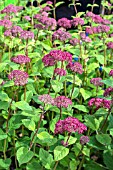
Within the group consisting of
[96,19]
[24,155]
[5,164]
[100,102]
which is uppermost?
[96,19]

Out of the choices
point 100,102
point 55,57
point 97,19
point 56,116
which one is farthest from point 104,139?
point 97,19

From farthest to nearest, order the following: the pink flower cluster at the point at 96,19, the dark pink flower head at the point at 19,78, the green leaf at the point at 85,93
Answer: the pink flower cluster at the point at 96,19, the green leaf at the point at 85,93, the dark pink flower head at the point at 19,78

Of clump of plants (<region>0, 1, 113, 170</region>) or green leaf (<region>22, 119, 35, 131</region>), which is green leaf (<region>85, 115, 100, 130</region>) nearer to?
clump of plants (<region>0, 1, 113, 170</region>)

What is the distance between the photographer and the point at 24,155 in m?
1.91

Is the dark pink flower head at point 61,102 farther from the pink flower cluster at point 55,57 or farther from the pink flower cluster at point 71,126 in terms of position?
the pink flower cluster at point 55,57

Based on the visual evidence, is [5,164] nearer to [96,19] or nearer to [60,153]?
[60,153]

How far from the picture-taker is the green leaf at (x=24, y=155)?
187 cm

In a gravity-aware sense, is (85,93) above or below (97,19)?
below

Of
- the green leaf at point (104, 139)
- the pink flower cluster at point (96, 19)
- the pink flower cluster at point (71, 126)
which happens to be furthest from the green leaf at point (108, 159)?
the pink flower cluster at point (96, 19)

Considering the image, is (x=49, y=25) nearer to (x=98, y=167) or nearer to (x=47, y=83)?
(x=47, y=83)

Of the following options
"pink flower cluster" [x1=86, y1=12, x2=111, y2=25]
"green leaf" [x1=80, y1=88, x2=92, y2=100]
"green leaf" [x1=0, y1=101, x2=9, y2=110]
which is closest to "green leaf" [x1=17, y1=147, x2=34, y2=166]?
"green leaf" [x1=0, y1=101, x2=9, y2=110]

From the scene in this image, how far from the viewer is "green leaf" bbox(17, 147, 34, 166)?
6.13ft

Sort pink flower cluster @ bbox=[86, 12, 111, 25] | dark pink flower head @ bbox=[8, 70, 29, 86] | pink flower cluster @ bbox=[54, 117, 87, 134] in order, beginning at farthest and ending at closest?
pink flower cluster @ bbox=[86, 12, 111, 25] < dark pink flower head @ bbox=[8, 70, 29, 86] < pink flower cluster @ bbox=[54, 117, 87, 134]

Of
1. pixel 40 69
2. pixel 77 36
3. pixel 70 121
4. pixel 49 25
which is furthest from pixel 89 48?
pixel 70 121
